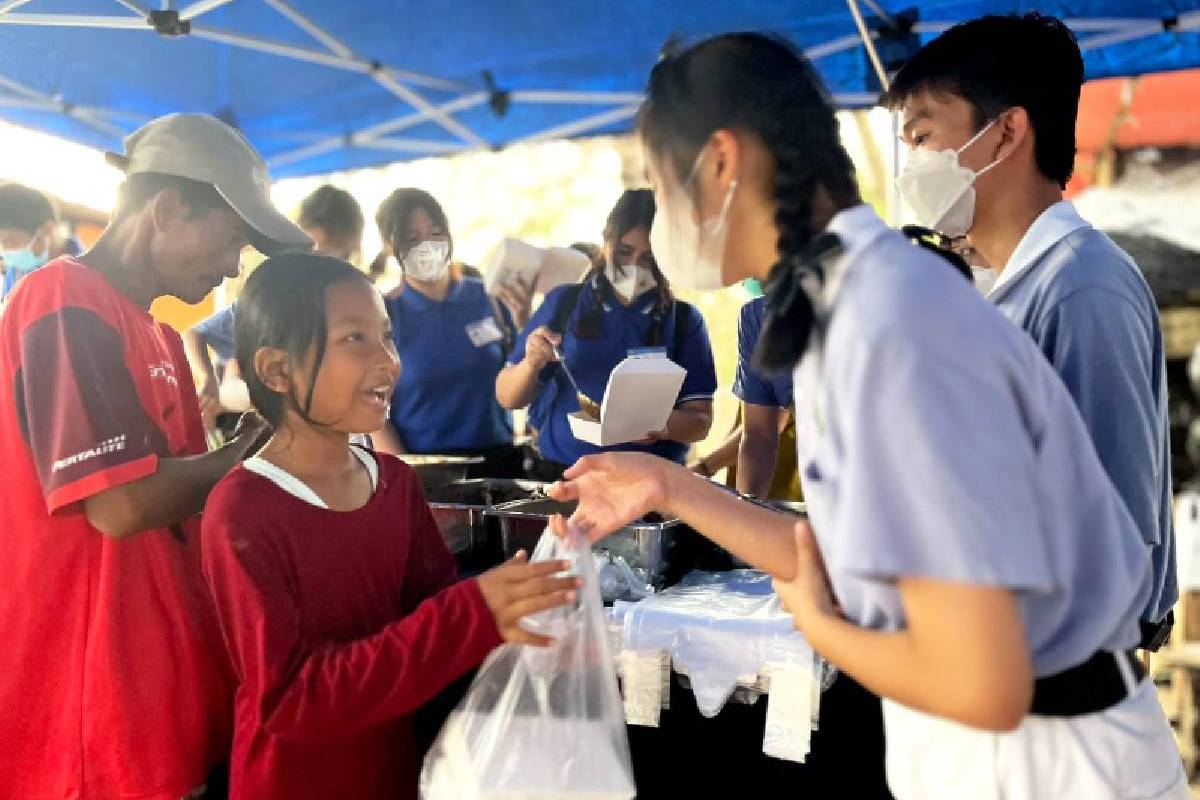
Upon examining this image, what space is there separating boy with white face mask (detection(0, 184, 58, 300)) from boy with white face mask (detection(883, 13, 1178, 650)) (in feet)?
14.1

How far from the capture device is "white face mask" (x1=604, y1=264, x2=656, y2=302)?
9.09 ft

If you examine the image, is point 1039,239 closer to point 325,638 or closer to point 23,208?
point 325,638

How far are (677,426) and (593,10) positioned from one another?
183cm

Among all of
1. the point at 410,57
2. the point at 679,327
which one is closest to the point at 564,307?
the point at 679,327

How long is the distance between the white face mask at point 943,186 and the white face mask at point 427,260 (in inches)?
89.0

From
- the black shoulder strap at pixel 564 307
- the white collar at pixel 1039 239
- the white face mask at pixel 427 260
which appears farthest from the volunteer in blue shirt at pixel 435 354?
the white collar at pixel 1039 239

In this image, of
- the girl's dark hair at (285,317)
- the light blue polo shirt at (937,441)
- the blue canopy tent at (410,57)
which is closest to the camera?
the light blue polo shirt at (937,441)

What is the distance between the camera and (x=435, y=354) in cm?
352

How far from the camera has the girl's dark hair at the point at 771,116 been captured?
36.0 inches

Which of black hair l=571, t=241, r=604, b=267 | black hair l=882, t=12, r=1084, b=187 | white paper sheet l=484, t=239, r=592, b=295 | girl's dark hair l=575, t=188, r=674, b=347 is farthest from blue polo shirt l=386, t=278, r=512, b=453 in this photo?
black hair l=882, t=12, r=1084, b=187

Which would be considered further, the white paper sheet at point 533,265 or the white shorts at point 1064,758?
the white paper sheet at point 533,265

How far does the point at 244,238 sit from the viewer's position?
1.65m

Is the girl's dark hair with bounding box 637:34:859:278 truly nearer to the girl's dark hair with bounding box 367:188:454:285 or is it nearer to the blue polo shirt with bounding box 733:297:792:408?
the blue polo shirt with bounding box 733:297:792:408

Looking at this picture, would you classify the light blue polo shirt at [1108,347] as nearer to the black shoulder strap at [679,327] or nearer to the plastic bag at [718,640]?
the plastic bag at [718,640]
